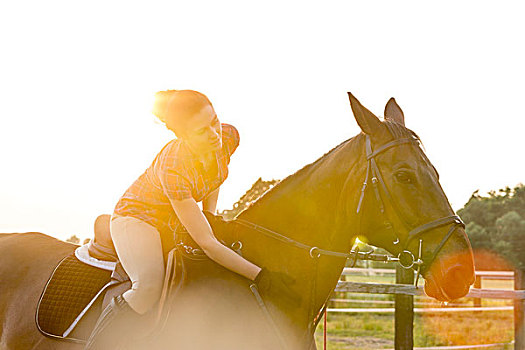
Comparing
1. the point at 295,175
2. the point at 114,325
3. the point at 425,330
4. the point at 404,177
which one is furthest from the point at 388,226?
the point at 425,330

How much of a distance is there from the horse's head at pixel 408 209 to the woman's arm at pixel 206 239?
70 centimetres

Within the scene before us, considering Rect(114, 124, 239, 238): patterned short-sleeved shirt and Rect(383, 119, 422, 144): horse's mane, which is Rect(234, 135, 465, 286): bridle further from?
Rect(114, 124, 239, 238): patterned short-sleeved shirt

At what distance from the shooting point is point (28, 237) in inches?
182

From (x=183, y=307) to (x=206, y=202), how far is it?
2.74ft

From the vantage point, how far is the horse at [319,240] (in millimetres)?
3141

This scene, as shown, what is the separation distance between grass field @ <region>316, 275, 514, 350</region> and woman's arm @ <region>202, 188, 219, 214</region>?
350 inches

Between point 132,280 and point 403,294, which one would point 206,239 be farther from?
point 403,294

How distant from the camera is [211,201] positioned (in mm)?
3891

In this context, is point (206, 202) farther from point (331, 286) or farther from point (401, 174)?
point (401, 174)

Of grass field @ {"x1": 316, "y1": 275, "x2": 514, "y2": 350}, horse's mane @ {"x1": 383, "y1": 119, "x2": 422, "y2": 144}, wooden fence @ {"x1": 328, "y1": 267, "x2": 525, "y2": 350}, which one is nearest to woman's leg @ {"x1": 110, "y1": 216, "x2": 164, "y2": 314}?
horse's mane @ {"x1": 383, "y1": 119, "x2": 422, "y2": 144}

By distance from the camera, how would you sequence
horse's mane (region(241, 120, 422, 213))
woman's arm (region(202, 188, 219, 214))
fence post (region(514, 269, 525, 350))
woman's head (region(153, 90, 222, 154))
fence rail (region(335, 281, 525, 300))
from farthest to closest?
1. fence post (region(514, 269, 525, 350))
2. fence rail (region(335, 281, 525, 300))
3. woman's arm (region(202, 188, 219, 214))
4. horse's mane (region(241, 120, 422, 213))
5. woman's head (region(153, 90, 222, 154))

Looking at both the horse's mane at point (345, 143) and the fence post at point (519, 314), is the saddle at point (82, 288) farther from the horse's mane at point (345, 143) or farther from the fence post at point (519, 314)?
the fence post at point (519, 314)

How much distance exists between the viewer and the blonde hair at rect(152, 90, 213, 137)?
3.27m

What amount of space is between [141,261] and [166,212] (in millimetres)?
323
